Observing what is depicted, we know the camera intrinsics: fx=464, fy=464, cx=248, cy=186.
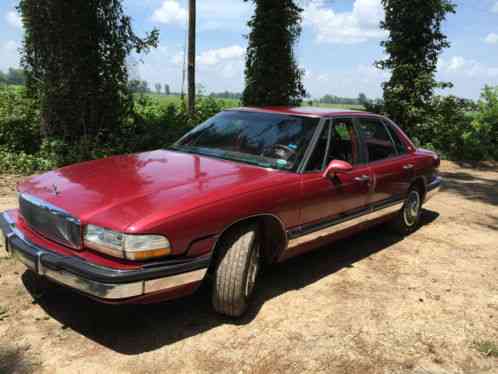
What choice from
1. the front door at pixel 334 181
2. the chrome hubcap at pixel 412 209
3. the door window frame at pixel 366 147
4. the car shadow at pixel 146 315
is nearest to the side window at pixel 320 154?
the front door at pixel 334 181

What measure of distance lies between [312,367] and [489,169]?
11150 mm

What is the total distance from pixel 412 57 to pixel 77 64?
9.07 m

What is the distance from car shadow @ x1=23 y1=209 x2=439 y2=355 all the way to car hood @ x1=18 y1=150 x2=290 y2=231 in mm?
850

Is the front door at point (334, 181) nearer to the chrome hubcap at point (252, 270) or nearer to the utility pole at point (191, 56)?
the chrome hubcap at point (252, 270)

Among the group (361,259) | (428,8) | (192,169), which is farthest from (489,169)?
(192,169)

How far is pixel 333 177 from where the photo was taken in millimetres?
4141

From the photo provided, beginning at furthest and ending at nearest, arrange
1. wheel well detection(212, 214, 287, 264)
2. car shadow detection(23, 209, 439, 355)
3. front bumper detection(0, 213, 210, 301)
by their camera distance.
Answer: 1. wheel well detection(212, 214, 287, 264)
2. car shadow detection(23, 209, 439, 355)
3. front bumper detection(0, 213, 210, 301)

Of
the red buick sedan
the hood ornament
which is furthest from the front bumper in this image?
the hood ornament

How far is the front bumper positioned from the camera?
9.16 ft

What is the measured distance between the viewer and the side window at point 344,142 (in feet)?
14.5

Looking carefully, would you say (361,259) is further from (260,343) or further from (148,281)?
(148,281)

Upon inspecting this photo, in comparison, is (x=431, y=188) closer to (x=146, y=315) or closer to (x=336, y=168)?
(x=336, y=168)

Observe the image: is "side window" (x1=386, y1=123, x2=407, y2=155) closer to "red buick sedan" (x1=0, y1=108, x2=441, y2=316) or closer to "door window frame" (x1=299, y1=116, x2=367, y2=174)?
"red buick sedan" (x1=0, y1=108, x2=441, y2=316)

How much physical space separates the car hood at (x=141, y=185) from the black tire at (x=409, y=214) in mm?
2460
